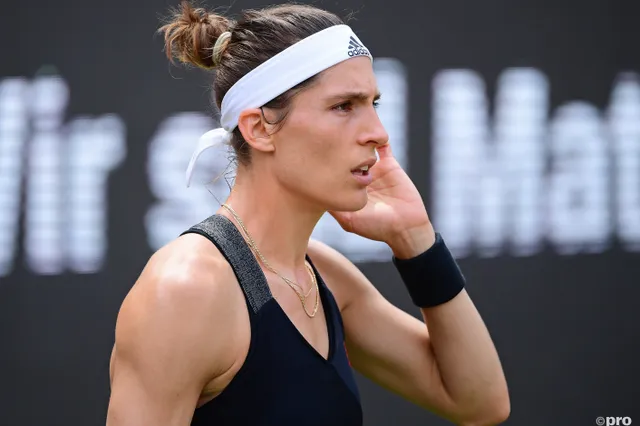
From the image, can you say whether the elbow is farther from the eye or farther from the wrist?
the eye

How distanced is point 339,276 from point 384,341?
0.15 meters

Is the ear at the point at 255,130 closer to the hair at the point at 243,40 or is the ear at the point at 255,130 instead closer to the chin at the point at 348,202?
the hair at the point at 243,40

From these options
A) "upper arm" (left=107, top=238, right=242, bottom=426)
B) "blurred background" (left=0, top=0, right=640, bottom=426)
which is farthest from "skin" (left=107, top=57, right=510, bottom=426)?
"blurred background" (left=0, top=0, right=640, bottom=426)

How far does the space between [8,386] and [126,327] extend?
181 centimetres

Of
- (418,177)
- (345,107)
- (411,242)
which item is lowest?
(411,242)

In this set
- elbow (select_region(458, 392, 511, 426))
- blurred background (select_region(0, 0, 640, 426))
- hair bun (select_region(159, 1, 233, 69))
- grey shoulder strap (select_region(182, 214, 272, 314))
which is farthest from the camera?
blurred background (select_region(0, 0, 640, 426))

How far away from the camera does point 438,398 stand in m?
1.90

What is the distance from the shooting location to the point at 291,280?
1728 millimetres

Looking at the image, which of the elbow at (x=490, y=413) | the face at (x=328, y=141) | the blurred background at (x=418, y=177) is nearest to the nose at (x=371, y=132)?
the face at (x=328, y=141)

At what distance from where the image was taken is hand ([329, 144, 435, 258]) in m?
1.86

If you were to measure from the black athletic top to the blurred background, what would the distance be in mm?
1431

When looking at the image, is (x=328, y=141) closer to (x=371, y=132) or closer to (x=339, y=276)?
(x=371, y=132)

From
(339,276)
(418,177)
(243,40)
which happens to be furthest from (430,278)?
(418,177)

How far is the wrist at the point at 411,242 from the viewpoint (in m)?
1.85
